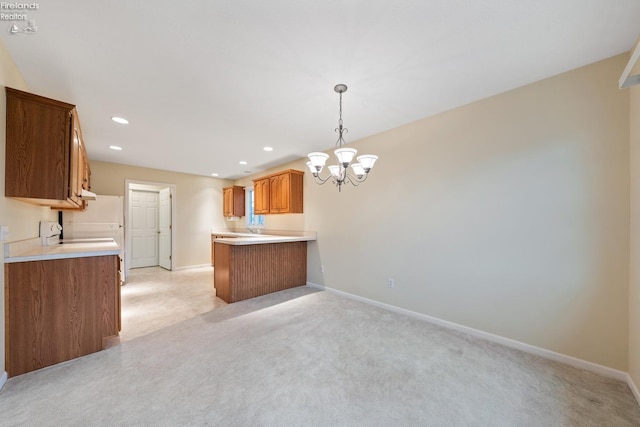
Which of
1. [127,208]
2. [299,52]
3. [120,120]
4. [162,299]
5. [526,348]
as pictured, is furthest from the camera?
[127,208]

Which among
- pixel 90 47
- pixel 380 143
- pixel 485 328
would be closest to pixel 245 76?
pixel 90 47

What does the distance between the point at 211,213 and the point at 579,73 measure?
7.25 meters

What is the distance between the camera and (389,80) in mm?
2213

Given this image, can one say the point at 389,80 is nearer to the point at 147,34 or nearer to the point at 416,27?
the point at 416,27

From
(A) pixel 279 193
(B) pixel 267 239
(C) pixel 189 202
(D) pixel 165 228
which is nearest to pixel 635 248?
(B) pixel 267 239

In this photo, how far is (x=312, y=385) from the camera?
5.75ft

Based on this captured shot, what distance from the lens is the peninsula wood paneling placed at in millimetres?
3604

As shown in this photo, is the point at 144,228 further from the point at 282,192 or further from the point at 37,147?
the point at 37,147

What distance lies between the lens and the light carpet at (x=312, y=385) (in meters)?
1.47

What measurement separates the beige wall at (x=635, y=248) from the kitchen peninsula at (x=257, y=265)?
12.1 feet

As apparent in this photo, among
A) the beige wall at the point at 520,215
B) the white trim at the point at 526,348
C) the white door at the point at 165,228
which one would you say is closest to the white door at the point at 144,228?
the white door at the point at 165,228

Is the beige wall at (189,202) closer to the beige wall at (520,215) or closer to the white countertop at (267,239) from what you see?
the white countertop at (267,239)

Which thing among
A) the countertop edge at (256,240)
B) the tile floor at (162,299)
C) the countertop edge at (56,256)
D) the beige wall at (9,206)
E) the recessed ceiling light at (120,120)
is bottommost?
the tile floor at (162,299)

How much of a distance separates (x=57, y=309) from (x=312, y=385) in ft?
7.41
